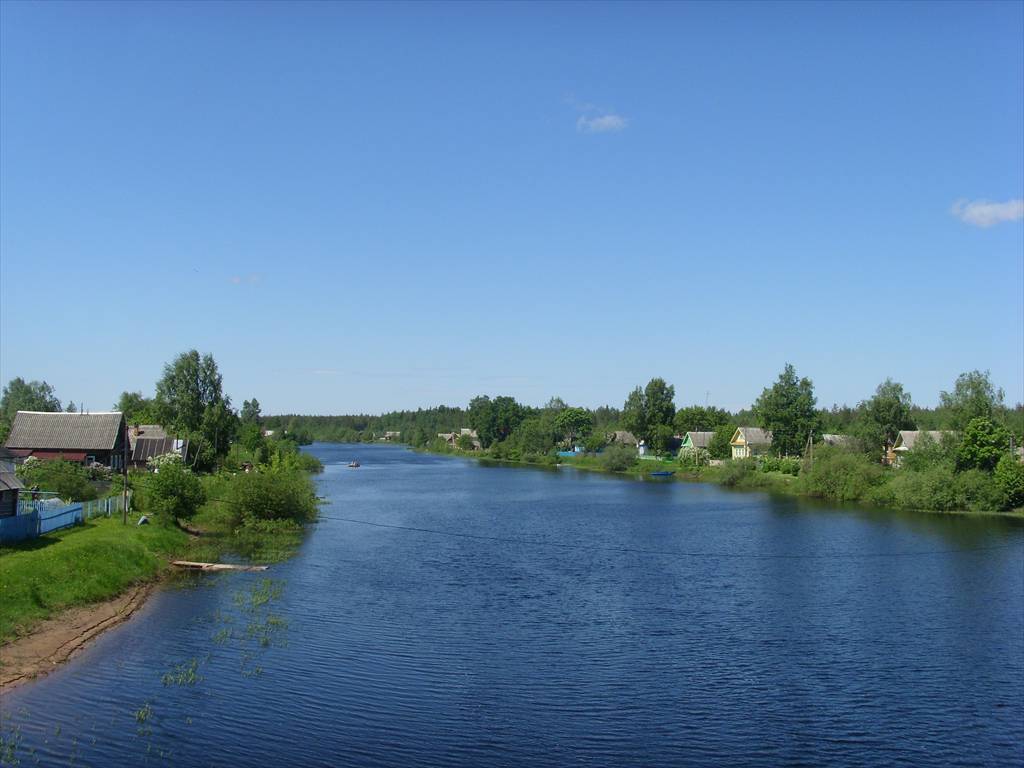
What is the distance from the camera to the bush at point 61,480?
42844mm

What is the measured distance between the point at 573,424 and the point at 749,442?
2106 inches

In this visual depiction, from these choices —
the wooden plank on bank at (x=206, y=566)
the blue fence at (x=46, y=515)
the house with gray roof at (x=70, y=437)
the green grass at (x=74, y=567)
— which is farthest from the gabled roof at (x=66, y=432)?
the wooden plank on bank at (x=206, y=566)

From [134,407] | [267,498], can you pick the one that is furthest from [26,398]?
[267,498]

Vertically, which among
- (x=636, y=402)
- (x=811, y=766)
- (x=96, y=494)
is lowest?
(x=811, y=766)

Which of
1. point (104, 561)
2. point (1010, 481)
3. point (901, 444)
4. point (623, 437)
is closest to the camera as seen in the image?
point (104, 561)

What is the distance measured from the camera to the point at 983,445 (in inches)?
2640

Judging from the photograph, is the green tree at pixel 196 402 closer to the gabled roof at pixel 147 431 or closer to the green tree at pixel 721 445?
the gabled roof at pixel 147 431

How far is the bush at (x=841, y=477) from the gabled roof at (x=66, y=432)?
60215 millimetres

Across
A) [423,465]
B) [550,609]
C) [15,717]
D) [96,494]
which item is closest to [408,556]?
[550,609]

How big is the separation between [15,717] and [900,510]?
64129mm

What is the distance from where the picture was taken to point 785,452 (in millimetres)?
102438

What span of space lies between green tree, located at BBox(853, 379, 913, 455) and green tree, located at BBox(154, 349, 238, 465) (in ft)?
230

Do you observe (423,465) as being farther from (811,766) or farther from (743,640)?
(811,766)

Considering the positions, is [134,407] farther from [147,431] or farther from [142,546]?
[142,546]
